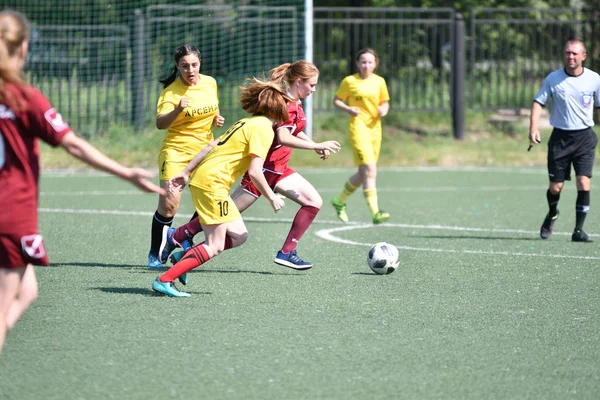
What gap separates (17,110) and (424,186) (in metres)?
12.6

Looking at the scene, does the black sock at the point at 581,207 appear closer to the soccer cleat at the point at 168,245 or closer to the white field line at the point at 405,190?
the soccer cleat at the point at 168,245

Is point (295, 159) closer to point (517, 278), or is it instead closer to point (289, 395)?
point (517, 278)

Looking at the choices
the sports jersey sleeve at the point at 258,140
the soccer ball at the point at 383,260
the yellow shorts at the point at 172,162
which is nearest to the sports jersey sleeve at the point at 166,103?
the yellow shorts at the point at 172,162

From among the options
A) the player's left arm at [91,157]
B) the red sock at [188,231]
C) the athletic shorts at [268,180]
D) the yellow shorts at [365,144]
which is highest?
the player's left arm at [91,157]

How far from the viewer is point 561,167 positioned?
11.0 metres

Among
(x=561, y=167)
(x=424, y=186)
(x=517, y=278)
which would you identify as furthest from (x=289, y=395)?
(x=424, y=186)

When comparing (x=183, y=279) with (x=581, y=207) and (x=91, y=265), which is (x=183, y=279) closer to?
(x=91, y=265)

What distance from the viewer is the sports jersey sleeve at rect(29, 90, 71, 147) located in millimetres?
4591

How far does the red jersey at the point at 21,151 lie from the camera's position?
15.0ft

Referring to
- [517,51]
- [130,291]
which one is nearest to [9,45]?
[130,291]

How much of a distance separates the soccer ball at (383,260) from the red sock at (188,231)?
144 centimetres

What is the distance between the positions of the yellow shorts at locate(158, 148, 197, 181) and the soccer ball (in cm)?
179

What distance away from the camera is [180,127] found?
29.9 feet

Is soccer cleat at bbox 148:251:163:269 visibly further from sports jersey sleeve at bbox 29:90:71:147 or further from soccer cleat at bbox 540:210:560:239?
sports jersey sleeve at bbox 29:90:71:147
